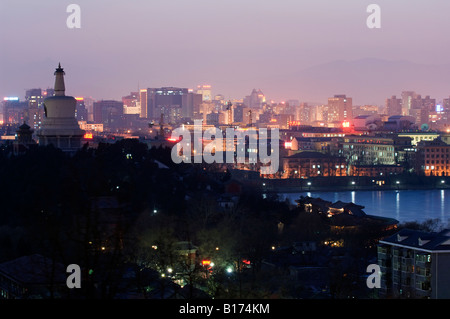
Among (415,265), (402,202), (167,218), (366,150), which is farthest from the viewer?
(366,150)

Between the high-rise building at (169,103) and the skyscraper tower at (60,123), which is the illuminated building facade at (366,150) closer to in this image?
the skyscraper tower at (60,123)

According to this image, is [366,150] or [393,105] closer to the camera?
[366,150]

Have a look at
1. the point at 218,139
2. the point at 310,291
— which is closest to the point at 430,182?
the point at 218,139

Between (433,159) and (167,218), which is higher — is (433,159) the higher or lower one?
the lower one

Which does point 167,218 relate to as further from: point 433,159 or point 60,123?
point 433,159

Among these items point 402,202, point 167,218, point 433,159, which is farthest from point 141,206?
point 433,159

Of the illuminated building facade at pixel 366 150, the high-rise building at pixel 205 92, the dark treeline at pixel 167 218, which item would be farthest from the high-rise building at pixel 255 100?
the dark treeline at pixel 167 218

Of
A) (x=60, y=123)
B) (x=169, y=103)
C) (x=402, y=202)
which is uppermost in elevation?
(x=169, y=103)
